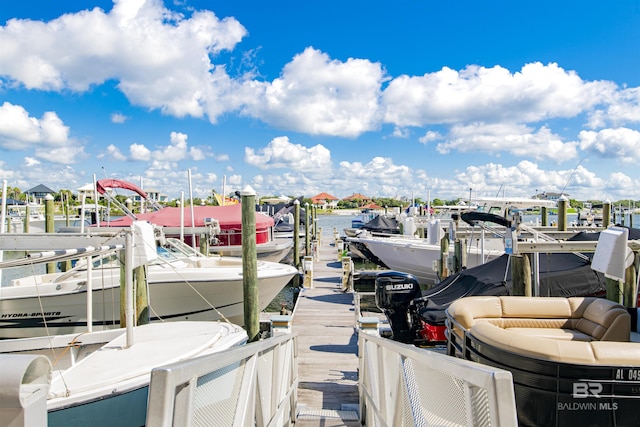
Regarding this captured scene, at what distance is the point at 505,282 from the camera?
8289 millimetres

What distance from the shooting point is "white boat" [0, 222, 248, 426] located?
4.30 metres

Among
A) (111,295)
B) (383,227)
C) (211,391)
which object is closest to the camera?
(211,391)

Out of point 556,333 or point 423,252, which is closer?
point 556,333

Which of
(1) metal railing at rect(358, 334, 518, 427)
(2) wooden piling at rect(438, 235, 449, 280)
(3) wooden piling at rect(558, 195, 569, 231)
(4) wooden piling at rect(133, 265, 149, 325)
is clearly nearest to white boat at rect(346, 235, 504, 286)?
(2) wooden piling at rect(438, 235, 449, 280)

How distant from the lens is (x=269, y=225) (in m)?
22.3

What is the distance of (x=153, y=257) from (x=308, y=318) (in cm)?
523

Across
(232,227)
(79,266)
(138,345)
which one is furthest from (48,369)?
(232,227)

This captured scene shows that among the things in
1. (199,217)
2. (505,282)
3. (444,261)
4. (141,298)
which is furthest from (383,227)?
(141,298)

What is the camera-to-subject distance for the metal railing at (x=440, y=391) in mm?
1360

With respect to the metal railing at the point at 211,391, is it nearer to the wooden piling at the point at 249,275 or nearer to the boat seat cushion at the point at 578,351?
the boat seat cushion at the point at 578,351

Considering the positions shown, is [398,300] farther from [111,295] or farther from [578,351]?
[111,295]

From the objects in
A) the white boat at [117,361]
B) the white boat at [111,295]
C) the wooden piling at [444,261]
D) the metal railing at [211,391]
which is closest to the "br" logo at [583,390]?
the metal railing at [211,391]

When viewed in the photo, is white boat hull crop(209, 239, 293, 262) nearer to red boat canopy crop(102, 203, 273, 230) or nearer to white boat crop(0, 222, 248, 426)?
red boat canopy crop(102, 203, 273, 230)

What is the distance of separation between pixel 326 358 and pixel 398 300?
1.62 meters
